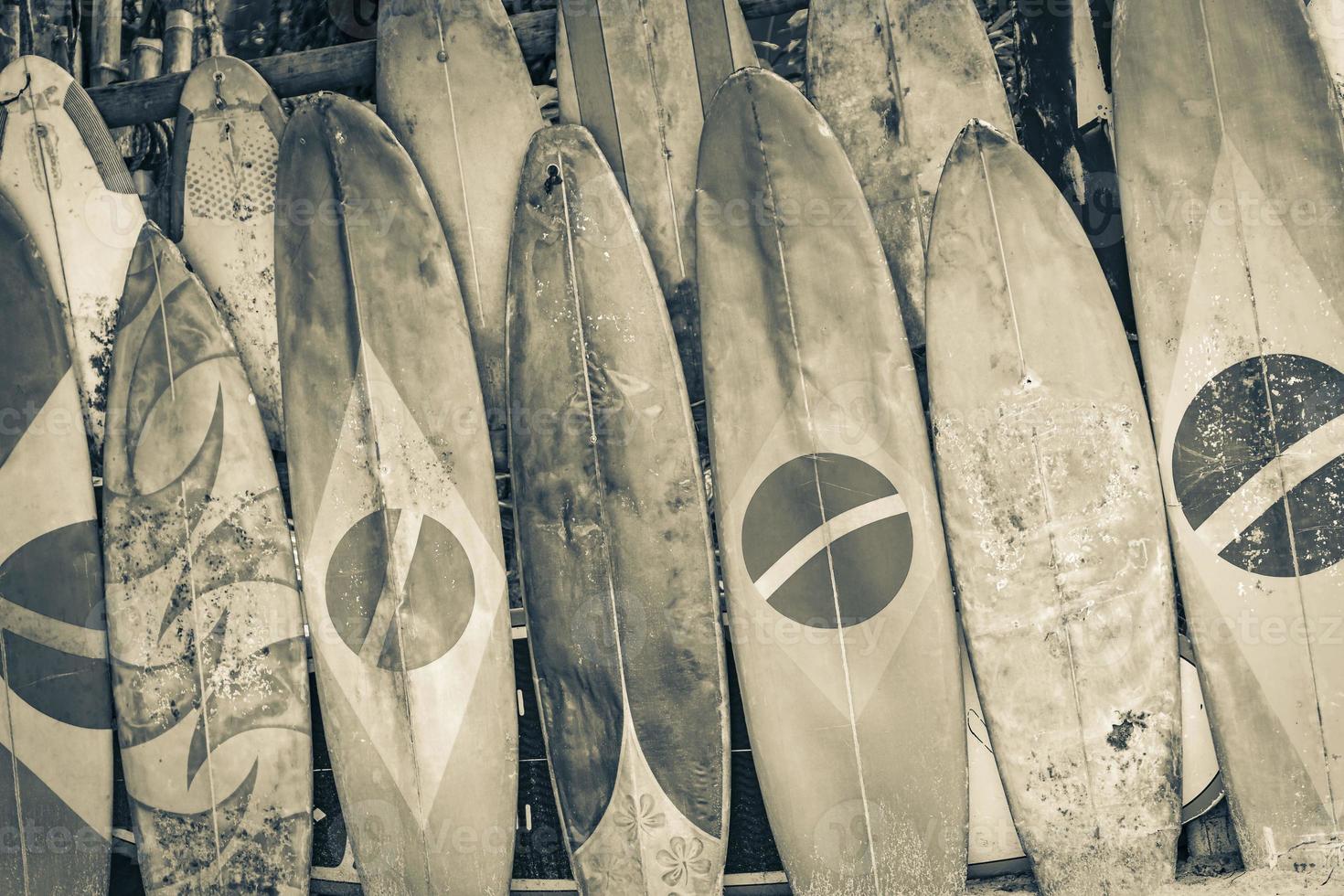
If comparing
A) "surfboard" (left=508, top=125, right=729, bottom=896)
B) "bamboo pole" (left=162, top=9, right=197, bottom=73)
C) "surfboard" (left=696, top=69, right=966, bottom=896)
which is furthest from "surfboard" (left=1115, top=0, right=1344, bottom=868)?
"bamboo pole" (left=162, top=9, right=197, bottom=73)

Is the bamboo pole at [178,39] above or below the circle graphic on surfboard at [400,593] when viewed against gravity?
above

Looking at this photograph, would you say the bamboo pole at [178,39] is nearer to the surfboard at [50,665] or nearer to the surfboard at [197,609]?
the surfboard at [197,609]

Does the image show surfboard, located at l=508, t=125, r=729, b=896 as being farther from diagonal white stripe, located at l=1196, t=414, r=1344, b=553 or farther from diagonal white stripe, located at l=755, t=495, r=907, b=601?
diagonal white stripe, located at l=1196, t=414, r=1344, b=553

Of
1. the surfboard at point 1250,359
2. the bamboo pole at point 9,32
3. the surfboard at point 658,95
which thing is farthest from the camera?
the bamboo pole at point 9,32

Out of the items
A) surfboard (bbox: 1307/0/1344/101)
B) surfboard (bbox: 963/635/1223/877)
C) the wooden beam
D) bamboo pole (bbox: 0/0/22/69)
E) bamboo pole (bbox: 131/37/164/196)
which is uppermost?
bamboo pole (bbox: 0/0/22/69)

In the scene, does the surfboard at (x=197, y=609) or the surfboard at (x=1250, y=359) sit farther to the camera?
the surfboard at (x=197, y=609)

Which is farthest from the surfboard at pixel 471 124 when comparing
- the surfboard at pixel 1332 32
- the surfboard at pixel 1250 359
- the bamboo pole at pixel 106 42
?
the surfboard at pixel 1332 32

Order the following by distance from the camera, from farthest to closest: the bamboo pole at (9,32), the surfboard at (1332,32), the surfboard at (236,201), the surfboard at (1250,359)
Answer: the bamboo pole at (9,32) < the surfboard at (236,201) < the surfboard at (1332,32) < the surfboard at (1250,359)

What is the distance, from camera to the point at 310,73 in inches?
84.7

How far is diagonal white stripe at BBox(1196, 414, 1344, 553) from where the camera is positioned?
1.79 meters

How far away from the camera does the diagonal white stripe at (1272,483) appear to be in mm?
1791

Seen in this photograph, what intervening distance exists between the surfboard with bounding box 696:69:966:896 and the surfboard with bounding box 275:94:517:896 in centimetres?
53

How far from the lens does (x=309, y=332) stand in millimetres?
2033

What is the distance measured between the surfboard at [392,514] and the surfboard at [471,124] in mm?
43
